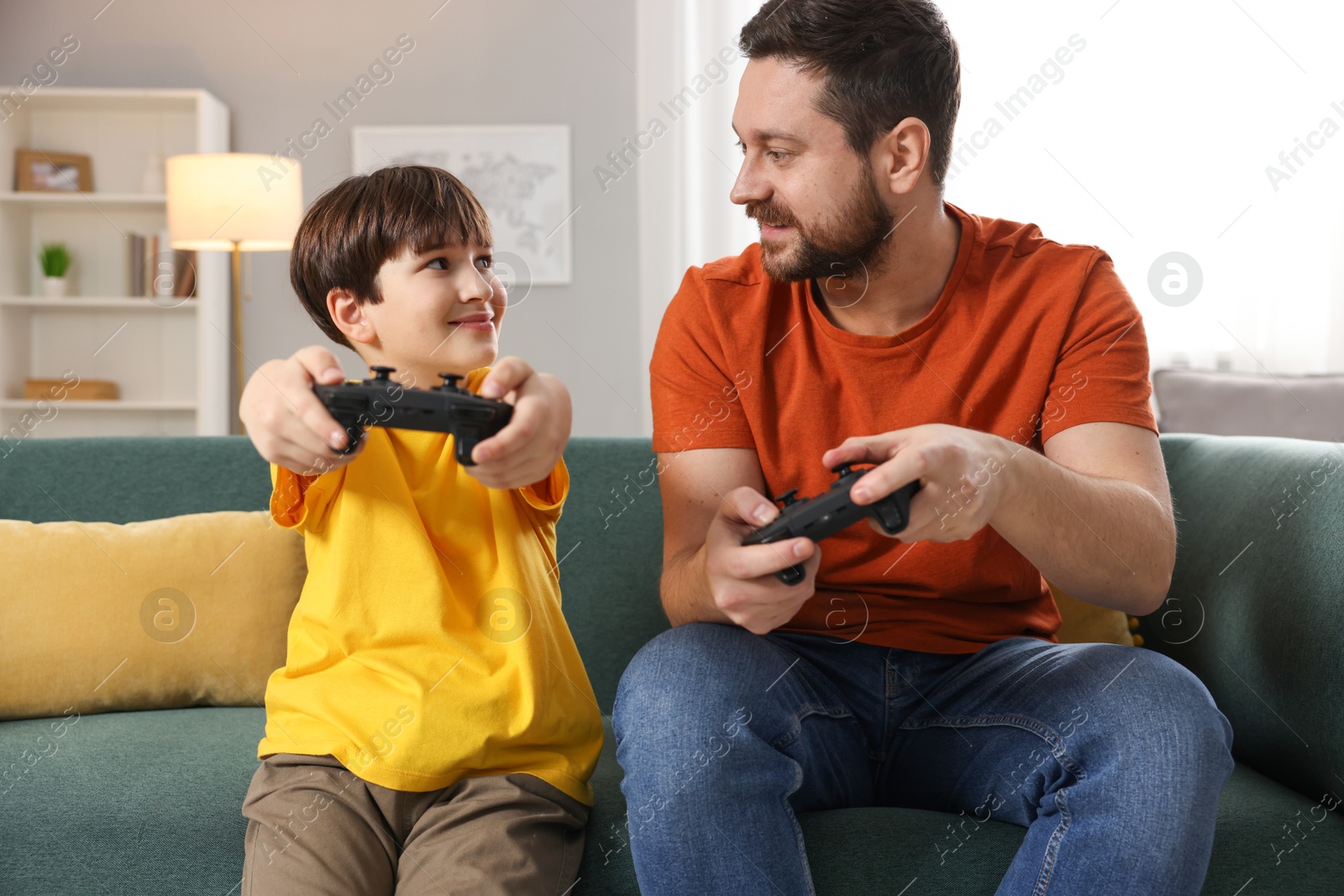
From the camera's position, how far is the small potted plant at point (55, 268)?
383cm

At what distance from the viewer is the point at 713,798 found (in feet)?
3.02

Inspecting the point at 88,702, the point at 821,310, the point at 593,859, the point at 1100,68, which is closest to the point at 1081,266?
the point at 821,310

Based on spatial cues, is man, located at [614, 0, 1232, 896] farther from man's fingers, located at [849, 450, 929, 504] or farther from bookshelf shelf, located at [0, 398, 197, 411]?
bookshelf shelf, located at [0, 398, 197, 411]

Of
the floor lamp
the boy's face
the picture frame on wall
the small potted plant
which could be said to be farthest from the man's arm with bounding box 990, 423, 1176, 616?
the picture frame on wall

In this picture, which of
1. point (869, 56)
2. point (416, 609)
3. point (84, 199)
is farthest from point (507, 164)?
point (416, 609)

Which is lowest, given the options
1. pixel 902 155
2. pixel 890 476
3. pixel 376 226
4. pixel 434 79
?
pixel 890 476

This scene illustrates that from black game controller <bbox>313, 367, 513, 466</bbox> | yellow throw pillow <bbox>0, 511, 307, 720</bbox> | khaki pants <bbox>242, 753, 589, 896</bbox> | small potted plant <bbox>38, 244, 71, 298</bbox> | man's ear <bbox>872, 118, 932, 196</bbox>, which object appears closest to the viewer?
black game controller <bbox>313, 367, 513, 466</bbox>

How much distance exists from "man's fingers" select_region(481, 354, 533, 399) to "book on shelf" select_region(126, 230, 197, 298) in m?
3.29

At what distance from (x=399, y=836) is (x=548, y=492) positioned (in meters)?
0.38

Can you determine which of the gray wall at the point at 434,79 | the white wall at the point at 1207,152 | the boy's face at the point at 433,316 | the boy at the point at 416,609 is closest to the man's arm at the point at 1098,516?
the boy at the point at 416,609

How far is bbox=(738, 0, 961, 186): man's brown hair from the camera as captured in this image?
4.18ft

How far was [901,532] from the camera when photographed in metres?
0.91

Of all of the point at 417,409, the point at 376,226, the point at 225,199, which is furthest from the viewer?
the point at 225,199

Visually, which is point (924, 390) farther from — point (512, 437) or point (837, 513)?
point (512, 437)
